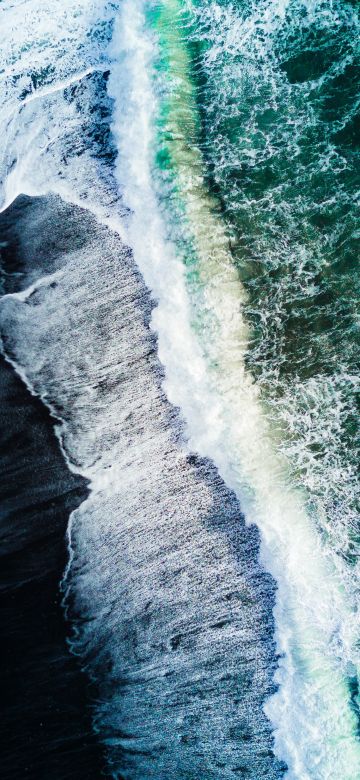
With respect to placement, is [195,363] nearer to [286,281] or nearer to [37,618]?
[286,281]

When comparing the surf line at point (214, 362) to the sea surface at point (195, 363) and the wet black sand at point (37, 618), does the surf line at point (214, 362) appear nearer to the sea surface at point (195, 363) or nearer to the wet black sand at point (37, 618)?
the sea surface at point (195, 363)

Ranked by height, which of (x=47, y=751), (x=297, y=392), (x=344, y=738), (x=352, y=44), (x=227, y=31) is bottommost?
(x=344, y=738)

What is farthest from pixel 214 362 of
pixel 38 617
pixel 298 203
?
pixel 38 617

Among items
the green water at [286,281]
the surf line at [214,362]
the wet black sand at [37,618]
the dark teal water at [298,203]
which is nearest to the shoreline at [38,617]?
the wet black sand at [37,618]

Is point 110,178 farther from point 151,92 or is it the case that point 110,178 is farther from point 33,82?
point 33,82

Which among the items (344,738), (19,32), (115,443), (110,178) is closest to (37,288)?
(110,178)

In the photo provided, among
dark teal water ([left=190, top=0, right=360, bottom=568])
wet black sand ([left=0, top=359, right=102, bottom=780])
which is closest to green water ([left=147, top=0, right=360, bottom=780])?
dark teal water ([left=190, top=0, right=360, bottom=568])

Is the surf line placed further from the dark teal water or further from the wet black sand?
the wet black sand
